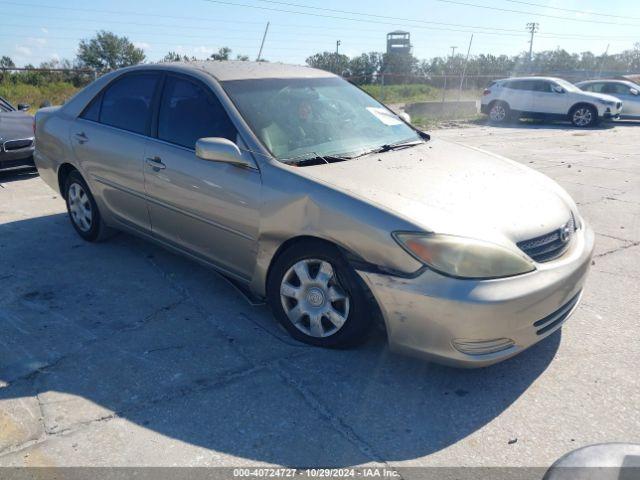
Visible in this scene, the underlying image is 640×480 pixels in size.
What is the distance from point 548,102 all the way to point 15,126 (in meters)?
15.2

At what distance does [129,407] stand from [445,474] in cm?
157

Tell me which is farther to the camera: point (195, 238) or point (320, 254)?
point (195, 238)

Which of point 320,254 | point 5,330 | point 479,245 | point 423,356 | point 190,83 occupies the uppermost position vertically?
point 190,83

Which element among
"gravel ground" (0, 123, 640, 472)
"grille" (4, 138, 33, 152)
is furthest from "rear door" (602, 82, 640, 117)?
"grille" (4, 138, 33, 152)

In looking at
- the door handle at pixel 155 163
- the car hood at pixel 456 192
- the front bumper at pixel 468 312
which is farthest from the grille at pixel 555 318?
the door handle at pixel 155 163

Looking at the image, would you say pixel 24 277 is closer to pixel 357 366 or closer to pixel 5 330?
pixel 5 330

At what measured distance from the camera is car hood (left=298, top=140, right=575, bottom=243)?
2.97 meters

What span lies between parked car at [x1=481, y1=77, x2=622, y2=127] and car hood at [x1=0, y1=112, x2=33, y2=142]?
1478cm

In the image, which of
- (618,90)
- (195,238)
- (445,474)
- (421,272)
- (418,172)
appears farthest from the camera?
(618,90)

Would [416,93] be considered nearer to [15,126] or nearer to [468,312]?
[15,126]

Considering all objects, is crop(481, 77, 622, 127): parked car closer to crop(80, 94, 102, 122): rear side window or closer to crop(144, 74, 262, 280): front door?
crop(80, 94, 102, 122): rear side window

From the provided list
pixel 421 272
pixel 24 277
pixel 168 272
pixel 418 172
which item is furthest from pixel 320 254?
pixel 24 277

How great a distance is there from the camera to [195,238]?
3.97m

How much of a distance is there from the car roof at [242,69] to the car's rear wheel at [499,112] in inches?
612
